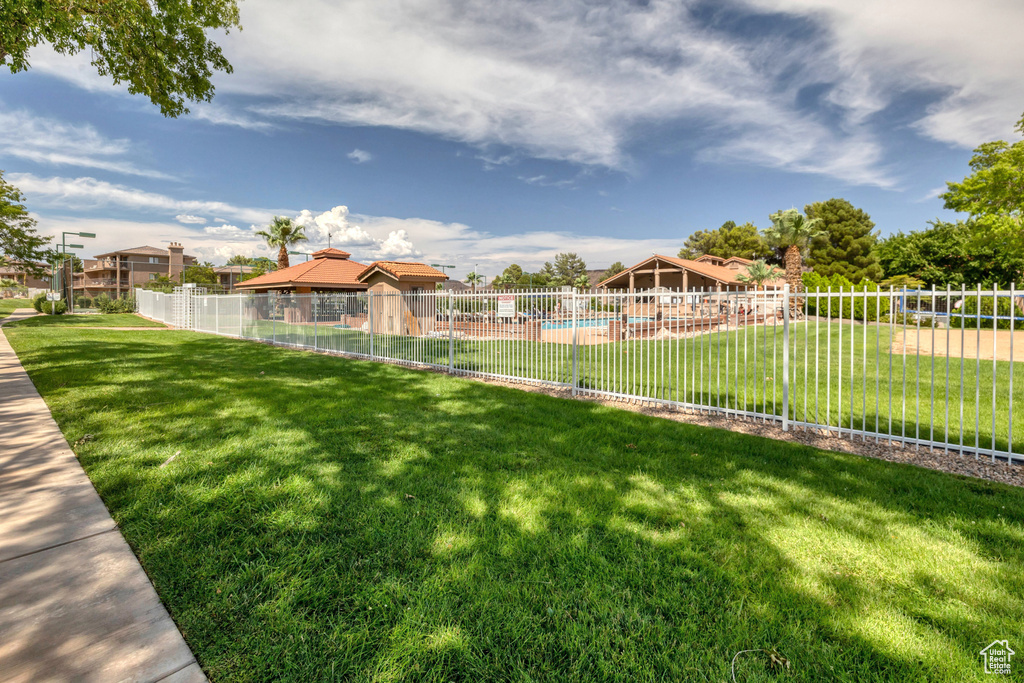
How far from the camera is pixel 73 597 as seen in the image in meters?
2.56

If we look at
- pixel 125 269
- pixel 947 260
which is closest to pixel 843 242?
pixel 947 260

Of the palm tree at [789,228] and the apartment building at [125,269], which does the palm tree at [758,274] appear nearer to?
the palm tree at [789,228]

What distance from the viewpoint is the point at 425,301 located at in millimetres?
11414

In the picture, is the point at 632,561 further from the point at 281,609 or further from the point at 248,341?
the point at 248,341

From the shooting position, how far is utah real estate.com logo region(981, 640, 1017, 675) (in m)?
2.19

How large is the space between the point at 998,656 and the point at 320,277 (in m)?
30.3

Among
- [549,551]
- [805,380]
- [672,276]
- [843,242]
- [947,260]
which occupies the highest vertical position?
[843,242]

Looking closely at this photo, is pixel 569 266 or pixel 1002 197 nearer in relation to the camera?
pixel 1002 197

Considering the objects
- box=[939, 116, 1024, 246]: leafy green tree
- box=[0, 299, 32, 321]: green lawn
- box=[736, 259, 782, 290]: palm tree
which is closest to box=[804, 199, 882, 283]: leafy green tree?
box=[736, 259, 782, 290]: palm tree

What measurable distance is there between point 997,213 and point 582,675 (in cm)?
2862

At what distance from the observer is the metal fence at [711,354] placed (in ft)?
18.5

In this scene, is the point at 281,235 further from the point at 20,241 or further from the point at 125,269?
the point at 125,269

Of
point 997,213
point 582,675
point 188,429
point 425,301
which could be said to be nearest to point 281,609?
point 582,675

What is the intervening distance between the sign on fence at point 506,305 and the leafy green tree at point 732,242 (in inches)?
2184
